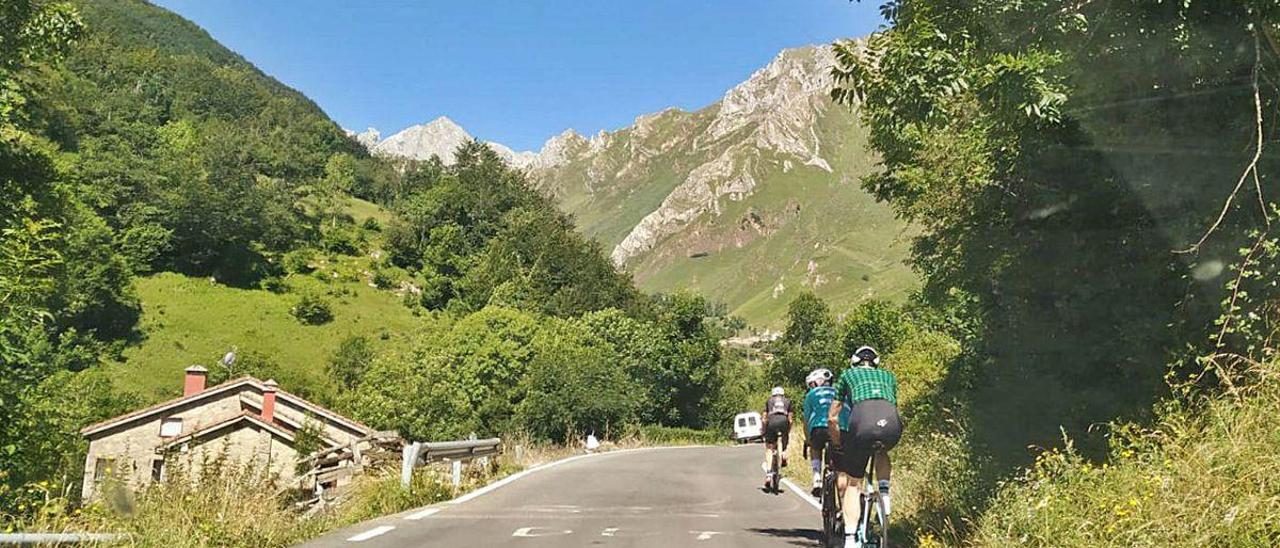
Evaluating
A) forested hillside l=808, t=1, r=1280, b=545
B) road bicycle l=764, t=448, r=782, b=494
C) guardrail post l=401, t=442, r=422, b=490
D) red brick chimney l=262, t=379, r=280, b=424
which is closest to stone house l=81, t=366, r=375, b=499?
red brick chimney l=262, t=379, r=280, b=424

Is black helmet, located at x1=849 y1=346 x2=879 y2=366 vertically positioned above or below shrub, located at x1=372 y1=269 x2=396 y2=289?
below

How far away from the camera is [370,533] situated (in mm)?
8664

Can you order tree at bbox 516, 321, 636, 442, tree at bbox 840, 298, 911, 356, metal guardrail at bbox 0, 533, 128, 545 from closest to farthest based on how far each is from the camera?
1. metal guardrail at bbox 0, 533, 128, 545
2. tree at bbox 516, 321, 636, 442
3. tree at bbox 840, 298, 911, 356

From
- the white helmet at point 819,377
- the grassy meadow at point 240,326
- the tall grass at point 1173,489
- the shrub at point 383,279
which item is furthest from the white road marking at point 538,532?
the shrub at point 383,279

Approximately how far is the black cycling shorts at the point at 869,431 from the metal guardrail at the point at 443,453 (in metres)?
6.54

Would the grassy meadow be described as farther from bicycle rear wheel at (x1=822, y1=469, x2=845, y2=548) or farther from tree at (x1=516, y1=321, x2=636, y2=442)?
bicycle rear wheel at (x1=822, y1=469, x2=845, y2=548)

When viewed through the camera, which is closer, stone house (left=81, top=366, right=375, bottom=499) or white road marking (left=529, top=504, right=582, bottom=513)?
white road marking (left=529, top=504, right=582, bottom=513)

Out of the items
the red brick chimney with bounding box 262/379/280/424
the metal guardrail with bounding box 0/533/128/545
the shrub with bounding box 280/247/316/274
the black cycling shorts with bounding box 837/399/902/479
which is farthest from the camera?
the shrub with bounding box 280/247/316/274

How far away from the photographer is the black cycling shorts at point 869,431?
694 centimetres

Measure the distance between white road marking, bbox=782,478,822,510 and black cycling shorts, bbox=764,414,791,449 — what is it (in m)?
1.03

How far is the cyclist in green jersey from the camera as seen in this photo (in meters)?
6.96

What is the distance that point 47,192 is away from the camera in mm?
14469

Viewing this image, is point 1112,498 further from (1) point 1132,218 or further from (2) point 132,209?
(2) point 132,209

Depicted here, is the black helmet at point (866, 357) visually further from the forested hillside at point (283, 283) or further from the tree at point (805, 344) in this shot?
the tree at point (805, 344)
